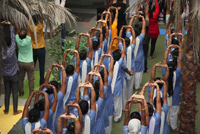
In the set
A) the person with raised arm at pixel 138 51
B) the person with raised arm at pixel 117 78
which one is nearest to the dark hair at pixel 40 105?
the person with raised arm at pixel 117 78

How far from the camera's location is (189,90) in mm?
6277

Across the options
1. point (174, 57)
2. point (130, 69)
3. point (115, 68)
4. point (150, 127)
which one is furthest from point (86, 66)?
point (150, 127)

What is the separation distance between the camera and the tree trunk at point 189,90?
20.0ft

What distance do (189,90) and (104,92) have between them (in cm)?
163

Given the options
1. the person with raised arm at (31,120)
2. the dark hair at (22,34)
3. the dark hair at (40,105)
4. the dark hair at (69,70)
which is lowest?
the person with raised arm at (31,120)

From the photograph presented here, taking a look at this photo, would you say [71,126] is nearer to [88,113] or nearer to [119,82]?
[88,113]

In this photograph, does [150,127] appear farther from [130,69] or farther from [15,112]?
[15,112]

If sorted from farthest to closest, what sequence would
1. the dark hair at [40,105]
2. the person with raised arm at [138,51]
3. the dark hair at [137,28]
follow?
the dark hair at [137,28]
the person with raised arm at [138,51]
the dark hair at [40,105]

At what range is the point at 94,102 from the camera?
547 centimetres

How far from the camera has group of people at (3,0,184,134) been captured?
5.17m

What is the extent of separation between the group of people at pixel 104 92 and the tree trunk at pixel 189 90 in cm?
34

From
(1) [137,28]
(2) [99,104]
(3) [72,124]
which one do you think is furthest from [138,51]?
(3) [72,124]

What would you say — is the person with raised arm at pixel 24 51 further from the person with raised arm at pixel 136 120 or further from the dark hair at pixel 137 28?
the person with raised arm at pixel 136 120

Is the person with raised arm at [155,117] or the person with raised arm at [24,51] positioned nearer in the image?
the person with raised arm at [155,117]
